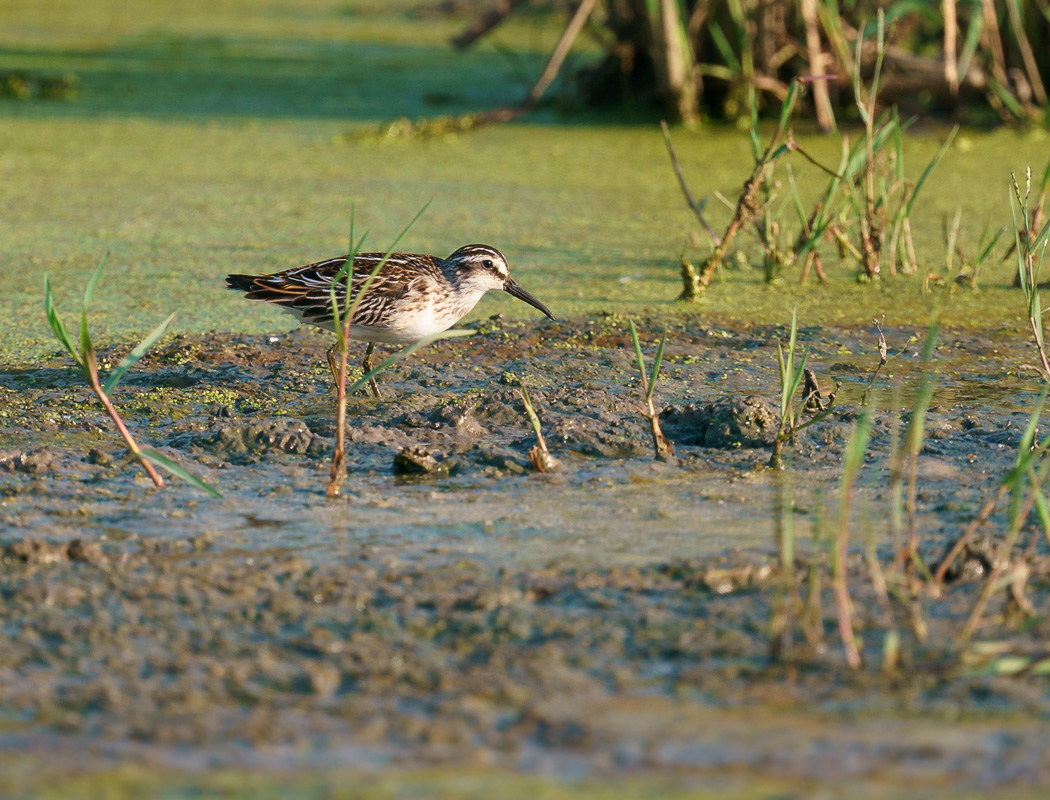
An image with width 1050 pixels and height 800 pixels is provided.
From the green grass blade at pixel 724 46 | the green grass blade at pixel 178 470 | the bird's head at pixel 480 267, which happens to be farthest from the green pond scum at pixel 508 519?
the green grass blade at pixel 724 46

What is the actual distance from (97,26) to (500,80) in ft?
15.0

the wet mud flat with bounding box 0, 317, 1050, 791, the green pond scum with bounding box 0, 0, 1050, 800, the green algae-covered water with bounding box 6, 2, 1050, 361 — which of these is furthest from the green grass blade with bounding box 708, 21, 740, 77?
the wet mud flat with bounding box 0, 317, 1050, 791

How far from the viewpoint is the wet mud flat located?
8.65ft

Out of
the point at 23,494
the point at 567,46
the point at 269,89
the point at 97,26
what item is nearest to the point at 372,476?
the point at 23,494

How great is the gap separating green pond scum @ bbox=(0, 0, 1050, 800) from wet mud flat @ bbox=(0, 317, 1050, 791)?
0.01 m

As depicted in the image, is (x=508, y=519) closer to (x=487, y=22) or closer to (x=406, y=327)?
(x=406, y=327)

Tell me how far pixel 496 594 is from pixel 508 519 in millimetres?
540

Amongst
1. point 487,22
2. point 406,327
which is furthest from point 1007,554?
point 487,22

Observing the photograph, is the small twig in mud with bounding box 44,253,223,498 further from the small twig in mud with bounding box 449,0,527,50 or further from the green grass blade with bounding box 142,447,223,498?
the small twig in mud with bounding box 449,0,527,50

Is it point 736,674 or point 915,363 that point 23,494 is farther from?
point 915,363

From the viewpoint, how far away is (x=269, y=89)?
421 inches

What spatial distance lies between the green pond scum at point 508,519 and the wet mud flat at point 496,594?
10 millimetres

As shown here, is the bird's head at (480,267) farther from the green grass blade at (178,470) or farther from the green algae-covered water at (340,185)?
the green grass blade at (178,470)

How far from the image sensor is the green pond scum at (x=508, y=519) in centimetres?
262
